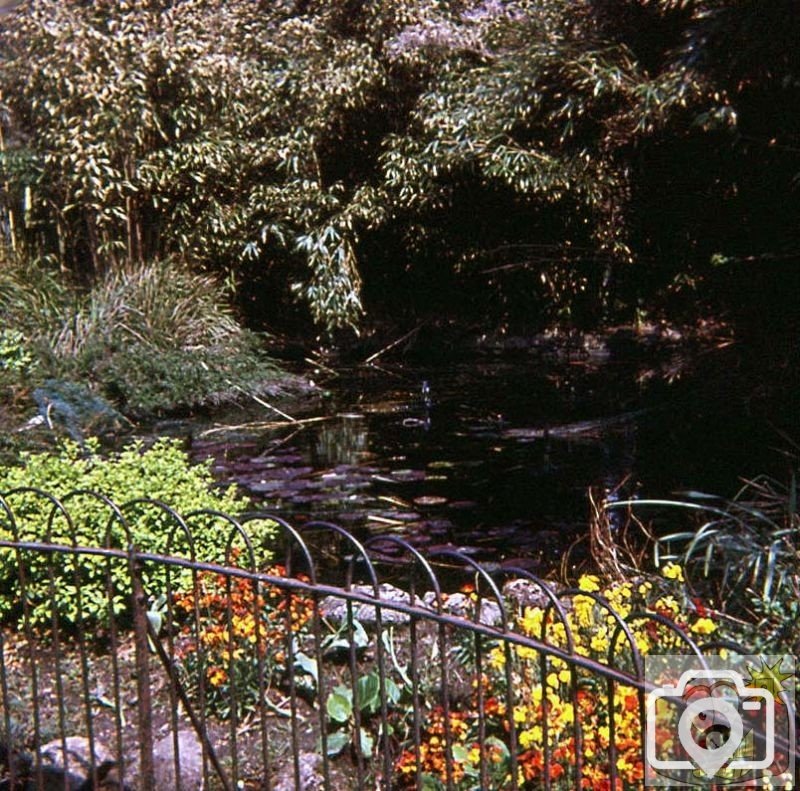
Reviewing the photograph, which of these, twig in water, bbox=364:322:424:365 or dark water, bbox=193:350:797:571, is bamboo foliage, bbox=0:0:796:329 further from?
dark water, bbox=193:350:797:571

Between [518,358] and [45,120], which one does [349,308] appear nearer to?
[518,358]

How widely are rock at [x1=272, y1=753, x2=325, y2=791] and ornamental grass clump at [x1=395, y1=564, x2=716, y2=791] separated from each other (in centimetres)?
24

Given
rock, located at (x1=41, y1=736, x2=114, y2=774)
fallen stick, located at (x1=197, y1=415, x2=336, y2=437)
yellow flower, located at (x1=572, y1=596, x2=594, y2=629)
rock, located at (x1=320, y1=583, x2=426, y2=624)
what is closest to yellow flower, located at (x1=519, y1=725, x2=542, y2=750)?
yellow flower, located at (x1=572, y1=596, x2=594, y2=629)

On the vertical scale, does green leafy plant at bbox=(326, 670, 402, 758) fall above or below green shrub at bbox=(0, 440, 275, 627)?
below

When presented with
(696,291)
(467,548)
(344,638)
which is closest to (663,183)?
(696,291)

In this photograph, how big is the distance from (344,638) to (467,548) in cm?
169

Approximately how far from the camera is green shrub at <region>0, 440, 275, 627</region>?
12.9 ft

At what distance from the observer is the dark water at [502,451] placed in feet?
19.2

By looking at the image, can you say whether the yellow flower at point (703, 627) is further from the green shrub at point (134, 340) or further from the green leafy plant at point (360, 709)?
the green shrub at point (134, 340)

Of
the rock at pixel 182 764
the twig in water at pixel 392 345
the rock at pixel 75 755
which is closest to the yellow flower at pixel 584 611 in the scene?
the rock at pixel 182 764

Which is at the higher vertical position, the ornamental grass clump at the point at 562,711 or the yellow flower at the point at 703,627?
the yellow flower at the point at 703,627

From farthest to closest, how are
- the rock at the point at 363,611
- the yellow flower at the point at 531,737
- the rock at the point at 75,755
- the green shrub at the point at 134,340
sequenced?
the green shrub at the point at 134,340 → the rock at the point at 363,611 → the rock at the point at 75,755 → the yellow flower at the point at 531,737

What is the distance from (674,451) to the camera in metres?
7.12

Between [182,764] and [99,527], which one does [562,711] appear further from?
[99,527]
